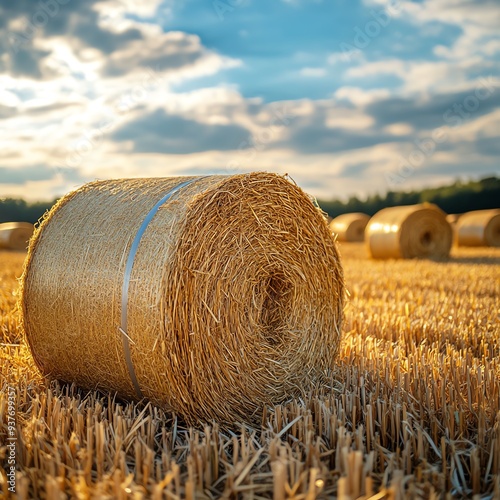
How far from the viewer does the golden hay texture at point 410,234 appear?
1402 centimetres

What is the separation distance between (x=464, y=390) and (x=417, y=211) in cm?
1117

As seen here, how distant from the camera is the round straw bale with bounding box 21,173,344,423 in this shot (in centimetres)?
340

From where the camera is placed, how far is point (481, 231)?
19016mm

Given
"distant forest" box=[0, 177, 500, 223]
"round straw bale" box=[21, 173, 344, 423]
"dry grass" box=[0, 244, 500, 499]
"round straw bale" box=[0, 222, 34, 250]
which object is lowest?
"dry grass" box=[0, 244, 500, 499]

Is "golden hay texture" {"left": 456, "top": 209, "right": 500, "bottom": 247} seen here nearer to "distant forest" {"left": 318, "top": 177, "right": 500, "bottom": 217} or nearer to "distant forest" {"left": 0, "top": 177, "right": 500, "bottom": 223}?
"distant forest" {"left": 318, "top": 177, "right": 500, "bottom": 217}

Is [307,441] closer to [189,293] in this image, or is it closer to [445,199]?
[189,293]

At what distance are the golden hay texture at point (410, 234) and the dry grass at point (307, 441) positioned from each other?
934 centimetres

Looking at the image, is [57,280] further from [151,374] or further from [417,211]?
[417,211]

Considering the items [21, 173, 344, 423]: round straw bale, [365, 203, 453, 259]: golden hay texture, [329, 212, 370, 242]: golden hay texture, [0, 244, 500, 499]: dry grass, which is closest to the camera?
[0, 244, 500, 499]: dry grass

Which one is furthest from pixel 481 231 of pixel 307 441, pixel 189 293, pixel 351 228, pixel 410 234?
pixel 307 441

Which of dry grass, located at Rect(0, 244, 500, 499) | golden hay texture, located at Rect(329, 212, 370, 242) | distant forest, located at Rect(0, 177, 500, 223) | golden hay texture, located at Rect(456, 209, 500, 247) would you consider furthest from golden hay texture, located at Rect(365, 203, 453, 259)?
distant forest, located at Rect(0, 177, 500, 223)

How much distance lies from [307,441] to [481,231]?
1788 cm

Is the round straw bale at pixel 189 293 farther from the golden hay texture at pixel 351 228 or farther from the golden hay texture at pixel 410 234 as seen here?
the golden hay texture at pixel 351 228

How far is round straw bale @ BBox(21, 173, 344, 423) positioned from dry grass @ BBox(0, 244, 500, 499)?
206mm
